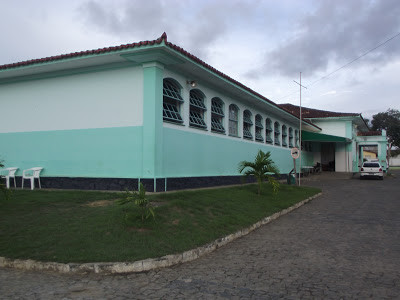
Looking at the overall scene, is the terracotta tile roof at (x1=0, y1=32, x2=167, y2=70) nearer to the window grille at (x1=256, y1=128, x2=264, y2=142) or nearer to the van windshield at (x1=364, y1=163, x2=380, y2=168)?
the window grille at (x1=256, y1=128, x2=264, y2=142)

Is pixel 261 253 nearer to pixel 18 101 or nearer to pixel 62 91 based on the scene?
pixel 62 91

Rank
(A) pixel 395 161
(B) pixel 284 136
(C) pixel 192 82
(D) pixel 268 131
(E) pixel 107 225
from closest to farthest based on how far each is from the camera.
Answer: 1. (E) pixel 107 225
2. (C) pixel 192 82
3. (D) pixel 268 131
4. (B) pixel 284 136
5. (A) pixel 395 161

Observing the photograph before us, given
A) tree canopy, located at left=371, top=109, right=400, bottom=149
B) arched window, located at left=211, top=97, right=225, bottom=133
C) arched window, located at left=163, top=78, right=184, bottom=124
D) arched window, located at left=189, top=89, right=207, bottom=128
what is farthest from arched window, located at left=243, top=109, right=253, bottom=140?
tree canopy, located at left=371, top=109, right=400, bottom=149

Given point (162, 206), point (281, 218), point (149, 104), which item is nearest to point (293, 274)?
point (162, 206)

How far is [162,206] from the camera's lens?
706 cm

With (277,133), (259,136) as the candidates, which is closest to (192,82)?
(259,136)

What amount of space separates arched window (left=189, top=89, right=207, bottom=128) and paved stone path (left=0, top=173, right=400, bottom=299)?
18.7ft

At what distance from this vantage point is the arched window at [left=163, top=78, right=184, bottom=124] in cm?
1009

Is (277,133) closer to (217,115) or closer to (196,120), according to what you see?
(217,115)

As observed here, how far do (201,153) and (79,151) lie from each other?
3975 mm

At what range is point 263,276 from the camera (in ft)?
14.0

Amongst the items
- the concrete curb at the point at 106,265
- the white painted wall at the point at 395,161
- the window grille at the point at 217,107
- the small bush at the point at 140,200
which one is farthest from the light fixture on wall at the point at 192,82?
the white painted wall at the point at 395,161

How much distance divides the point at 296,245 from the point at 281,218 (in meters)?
3.04

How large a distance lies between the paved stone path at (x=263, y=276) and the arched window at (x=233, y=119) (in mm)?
8142
